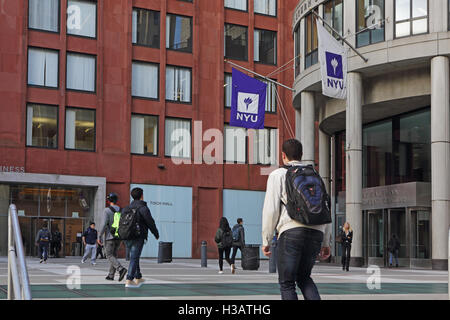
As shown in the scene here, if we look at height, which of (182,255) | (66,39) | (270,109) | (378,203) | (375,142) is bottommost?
(182,255)

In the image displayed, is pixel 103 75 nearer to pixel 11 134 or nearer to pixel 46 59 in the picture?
pixel 46 59

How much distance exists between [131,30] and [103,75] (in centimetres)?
335

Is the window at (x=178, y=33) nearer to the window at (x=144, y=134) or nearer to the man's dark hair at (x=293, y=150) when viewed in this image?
the window at (x=144, y=134)

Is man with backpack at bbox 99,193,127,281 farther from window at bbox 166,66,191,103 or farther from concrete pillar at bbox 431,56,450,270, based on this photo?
window at bbox 166,66,191,103

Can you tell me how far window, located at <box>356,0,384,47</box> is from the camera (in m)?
30.1

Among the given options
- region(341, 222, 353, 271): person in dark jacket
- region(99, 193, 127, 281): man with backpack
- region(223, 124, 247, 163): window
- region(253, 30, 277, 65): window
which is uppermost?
region(253, 30, 277, 65): window

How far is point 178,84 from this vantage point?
43594mm

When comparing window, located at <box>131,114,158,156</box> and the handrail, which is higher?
window, located at <box>131,114,158,156</box>

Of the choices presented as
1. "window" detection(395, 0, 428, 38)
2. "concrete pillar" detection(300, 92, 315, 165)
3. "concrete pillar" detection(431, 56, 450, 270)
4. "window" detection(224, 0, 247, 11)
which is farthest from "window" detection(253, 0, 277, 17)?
"concrete pillar" detection(431, 56, 450, 270)

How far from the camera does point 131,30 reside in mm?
41969

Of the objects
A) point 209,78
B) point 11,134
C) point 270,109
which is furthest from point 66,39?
point 270,109

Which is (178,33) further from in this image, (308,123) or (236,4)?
(308,123)

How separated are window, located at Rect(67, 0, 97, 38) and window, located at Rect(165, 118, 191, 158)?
278 inches
